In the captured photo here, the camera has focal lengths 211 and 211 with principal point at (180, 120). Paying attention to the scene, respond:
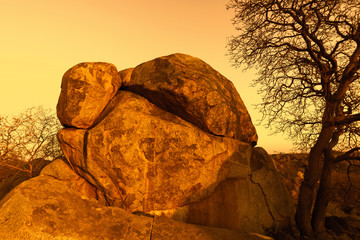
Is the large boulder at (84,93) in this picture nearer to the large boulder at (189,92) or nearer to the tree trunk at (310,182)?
the large boulder at (189,92)

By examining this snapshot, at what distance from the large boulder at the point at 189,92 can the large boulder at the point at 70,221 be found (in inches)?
90.9

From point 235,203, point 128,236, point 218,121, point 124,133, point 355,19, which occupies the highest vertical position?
point 355,19

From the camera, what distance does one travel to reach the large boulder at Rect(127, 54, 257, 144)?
498cm

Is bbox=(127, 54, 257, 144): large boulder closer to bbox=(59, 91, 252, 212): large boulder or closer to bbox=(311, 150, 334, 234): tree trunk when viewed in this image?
bbox=(59, 91, 252, 212): large boulder

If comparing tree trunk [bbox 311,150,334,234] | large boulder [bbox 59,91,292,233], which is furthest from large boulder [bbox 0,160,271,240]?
tree trunk [bbox 311,150,334,234]

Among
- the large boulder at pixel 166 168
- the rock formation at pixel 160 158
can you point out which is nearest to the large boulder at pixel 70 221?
the rock formation at pixel 160 158

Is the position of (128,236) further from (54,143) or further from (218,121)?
(54,143)

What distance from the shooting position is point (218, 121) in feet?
17.0

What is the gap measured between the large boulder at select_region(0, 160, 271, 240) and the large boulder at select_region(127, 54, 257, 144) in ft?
7.57

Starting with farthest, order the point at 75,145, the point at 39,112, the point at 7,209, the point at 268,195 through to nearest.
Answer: the point at 39,112, the point at 268,195, the point at 75,145, the point at 7,209

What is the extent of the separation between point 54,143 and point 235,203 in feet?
23.3

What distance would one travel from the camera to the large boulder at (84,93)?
4824mm

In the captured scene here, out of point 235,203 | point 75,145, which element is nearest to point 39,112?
point 75,145

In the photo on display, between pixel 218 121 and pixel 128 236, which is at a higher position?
pixel 218 121
